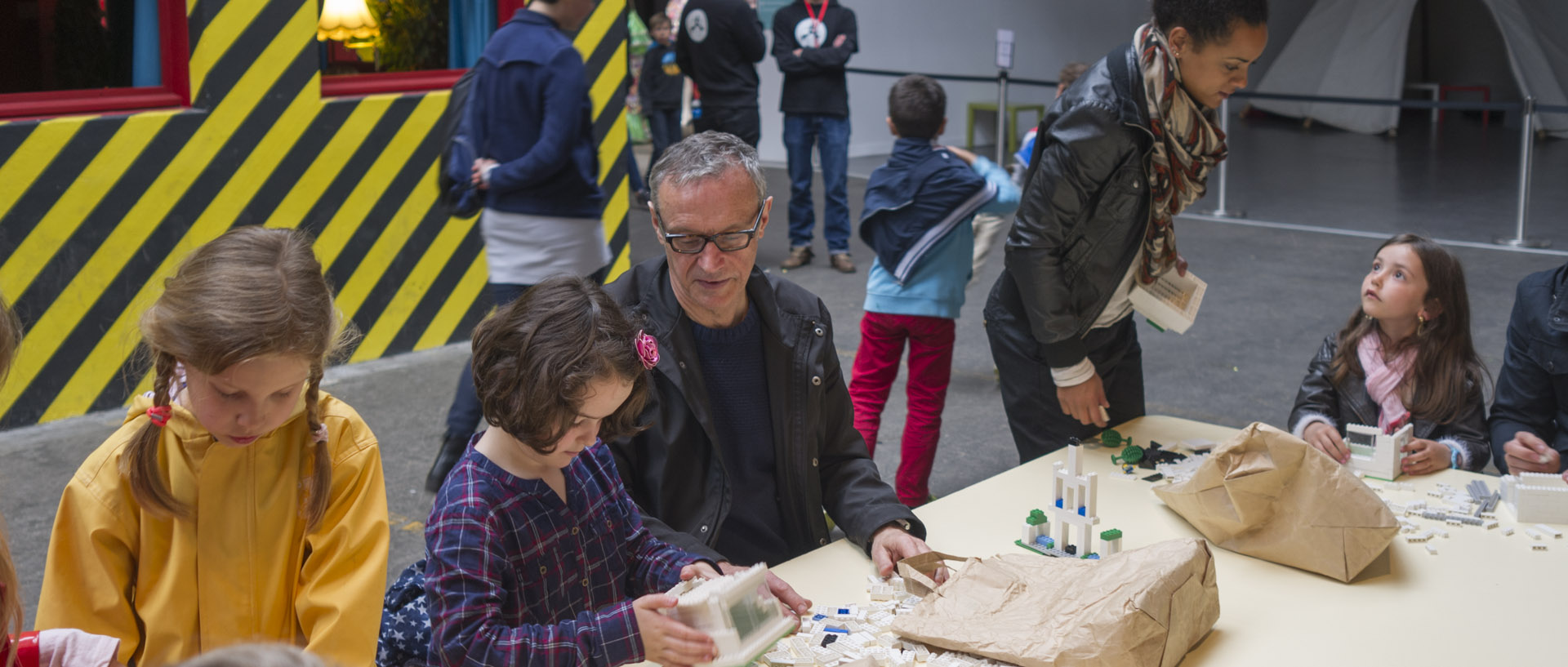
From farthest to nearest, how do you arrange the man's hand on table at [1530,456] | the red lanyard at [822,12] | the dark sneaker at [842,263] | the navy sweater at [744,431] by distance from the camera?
the red lanyard at [822,12] < the dark sneaker at [842,263] < the man's hand on table at [1530,456] < the navy sweater at [744,431]

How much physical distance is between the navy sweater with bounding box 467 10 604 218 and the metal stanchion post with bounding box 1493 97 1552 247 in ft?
20.4

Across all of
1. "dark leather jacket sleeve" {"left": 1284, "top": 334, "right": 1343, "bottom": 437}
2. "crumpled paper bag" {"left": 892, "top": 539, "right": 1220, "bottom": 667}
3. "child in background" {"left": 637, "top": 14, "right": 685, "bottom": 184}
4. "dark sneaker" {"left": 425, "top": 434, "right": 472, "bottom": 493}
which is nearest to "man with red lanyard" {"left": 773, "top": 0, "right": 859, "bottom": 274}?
"child in background" {"left": 637, "top": 14, "right": 685, "bottom": 184}

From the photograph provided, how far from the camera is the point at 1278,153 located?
13.4 m

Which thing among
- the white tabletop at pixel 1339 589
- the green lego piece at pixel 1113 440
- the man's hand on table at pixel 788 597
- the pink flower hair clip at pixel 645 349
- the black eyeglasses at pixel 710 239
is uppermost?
the black eyeglasses at pixel 710 239

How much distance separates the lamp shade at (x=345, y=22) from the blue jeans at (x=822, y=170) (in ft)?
9.35

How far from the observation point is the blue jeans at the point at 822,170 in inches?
302

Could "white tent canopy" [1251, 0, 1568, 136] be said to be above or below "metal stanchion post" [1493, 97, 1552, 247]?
above

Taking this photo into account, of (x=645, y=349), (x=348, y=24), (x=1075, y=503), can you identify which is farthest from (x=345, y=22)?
(x=1075, y=503)

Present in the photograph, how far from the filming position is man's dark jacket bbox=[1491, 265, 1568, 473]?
10.2 ft

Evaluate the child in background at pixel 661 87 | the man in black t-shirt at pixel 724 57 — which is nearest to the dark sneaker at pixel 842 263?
the man in black t-shirt at pixel 724 57

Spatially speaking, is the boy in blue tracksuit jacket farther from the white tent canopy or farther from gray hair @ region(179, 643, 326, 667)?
the white tent canopy

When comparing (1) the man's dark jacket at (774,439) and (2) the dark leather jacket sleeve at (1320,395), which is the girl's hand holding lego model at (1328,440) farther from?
(1) the man's dark jacket at (774,439)

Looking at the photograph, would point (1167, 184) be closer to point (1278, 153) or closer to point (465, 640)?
point (465, 640)

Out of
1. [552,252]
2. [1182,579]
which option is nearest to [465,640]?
[1182,579]
